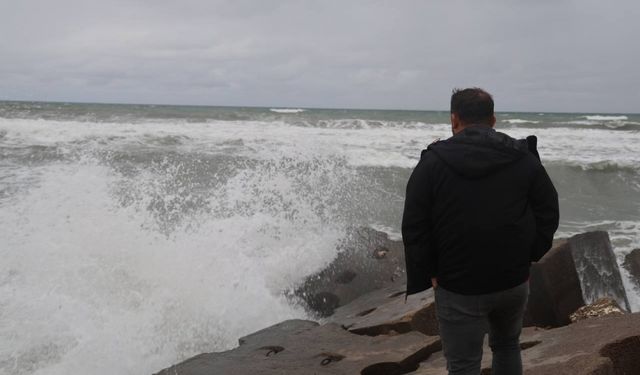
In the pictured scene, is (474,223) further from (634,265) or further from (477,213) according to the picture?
(634,265)

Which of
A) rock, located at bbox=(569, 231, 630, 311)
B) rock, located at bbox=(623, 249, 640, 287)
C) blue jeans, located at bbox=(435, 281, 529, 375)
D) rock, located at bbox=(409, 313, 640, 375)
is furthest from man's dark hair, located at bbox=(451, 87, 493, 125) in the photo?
rock, located at bbox=(623, 249, 640, 287)

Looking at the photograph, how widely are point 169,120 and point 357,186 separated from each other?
56.0 ft

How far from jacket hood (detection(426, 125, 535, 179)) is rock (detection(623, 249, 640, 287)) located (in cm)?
487

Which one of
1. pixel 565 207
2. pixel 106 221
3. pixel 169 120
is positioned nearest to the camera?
pixel 106 221

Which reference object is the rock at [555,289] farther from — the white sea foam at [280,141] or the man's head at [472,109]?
the white sea foam at [280,141]

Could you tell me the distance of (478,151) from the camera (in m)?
2.08

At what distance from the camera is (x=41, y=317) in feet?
16.5

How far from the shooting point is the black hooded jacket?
2.06 metres

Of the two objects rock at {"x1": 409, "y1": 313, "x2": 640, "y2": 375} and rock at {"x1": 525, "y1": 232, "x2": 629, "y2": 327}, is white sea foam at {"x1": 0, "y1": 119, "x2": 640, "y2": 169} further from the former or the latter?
rock at {"x1": 409, "y1": 313, "x2": 640, "y2": 375}

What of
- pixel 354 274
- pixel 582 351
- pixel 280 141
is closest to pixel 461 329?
pixel 582 351

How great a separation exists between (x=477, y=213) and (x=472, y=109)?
1.35 ft

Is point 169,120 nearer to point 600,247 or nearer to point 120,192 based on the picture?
point 120,192

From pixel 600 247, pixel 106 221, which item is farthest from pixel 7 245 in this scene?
pixel 600 247

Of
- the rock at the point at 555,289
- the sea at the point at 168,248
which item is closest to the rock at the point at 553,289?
the rock at the point at 555,289
